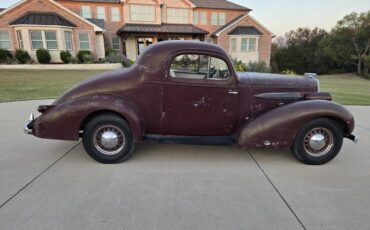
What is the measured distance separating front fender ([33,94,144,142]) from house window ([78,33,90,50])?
71.6 feet

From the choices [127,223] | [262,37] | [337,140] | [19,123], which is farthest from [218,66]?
[262,37]

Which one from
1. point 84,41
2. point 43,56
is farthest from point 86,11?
point 43,56

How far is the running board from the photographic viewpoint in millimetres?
3771

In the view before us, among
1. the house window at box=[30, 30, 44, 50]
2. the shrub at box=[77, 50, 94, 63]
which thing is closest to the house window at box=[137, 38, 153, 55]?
the shrub at box=[77, 50, 94, 63]

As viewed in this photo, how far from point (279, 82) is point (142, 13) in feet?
85.2

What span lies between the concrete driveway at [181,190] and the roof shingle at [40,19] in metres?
20.3

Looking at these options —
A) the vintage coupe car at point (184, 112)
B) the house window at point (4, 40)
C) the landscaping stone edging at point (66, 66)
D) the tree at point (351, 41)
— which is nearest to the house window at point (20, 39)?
the house window at point (4, 40)

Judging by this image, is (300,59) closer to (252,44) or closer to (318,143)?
(252,44)

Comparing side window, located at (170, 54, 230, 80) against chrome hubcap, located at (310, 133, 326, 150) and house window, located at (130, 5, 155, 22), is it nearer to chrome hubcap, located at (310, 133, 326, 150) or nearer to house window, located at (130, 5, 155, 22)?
chrome hubcap, located at (310, 133, 326, 150)

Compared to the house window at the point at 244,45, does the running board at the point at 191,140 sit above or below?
below

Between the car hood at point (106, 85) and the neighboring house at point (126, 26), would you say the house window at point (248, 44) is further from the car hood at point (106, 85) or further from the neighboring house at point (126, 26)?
the car hood at point (106, 85)

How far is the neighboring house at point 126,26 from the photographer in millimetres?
20719

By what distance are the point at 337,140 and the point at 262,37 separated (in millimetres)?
28019

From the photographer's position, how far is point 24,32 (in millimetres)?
20266
